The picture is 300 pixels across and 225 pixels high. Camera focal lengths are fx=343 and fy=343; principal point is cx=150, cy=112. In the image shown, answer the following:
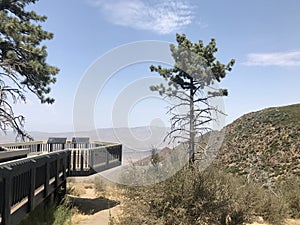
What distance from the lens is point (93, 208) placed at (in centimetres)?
1384

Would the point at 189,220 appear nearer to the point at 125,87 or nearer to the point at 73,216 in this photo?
the point at 73,216

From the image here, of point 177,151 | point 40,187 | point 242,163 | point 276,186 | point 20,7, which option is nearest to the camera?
point 40,187

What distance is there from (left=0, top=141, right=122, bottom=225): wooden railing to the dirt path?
1330 mm

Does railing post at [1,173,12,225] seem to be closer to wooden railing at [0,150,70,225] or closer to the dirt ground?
wooden railing at [0,150,70,225]

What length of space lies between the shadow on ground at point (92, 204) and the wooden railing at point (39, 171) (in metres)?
1.29

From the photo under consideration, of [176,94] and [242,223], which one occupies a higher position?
[176,94]

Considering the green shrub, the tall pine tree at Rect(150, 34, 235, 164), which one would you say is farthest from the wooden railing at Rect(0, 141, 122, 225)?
the tall pine tree at Rect(150, 34, 235, 164)

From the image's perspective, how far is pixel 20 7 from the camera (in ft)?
48.3

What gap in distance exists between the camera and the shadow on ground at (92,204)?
1334cm

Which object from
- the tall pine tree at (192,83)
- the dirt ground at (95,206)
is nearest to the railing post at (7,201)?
the dirt ground at (95,206)

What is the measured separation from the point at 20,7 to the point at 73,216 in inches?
357

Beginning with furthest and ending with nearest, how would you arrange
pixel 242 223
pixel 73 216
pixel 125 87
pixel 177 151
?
1. pixel 125 87
2. pixel 73 216
3. pixel 177 151
4. pixel 242 223

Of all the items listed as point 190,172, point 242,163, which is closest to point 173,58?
point 190,172

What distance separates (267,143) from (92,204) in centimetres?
3793
